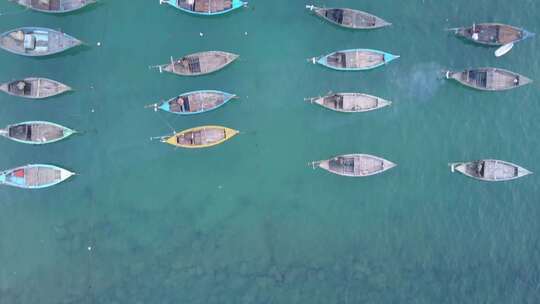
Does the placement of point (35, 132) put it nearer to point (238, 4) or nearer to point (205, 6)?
point (205, 6)

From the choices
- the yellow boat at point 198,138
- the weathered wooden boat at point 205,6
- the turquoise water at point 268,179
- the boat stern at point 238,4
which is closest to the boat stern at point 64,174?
the turquoise water at point 268,179

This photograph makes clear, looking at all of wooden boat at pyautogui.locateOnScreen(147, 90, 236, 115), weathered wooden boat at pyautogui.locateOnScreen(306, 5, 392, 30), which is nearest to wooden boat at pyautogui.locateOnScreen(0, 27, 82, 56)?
wooden boat at pyautogui.locateOnScreen(147, 90, 236, 115)

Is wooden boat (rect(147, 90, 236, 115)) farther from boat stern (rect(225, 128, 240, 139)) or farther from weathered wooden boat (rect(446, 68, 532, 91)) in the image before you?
weathered wooden boat (rect(446, 68, 532, 91))

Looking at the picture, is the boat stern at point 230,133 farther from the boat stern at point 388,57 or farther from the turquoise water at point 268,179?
the boat stern at point 388,57

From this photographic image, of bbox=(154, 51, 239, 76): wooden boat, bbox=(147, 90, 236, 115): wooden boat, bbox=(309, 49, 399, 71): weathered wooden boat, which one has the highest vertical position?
bbox=(309, 49, 399, 71): weathered wooden boat

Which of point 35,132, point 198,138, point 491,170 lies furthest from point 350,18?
point 35,132

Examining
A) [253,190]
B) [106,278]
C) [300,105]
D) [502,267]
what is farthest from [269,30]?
[502,267]

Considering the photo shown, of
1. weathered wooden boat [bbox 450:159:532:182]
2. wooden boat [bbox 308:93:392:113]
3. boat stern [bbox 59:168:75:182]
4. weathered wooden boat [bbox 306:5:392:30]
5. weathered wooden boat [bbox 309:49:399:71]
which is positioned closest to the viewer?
boat stern [bbox 59:168:75:182]
